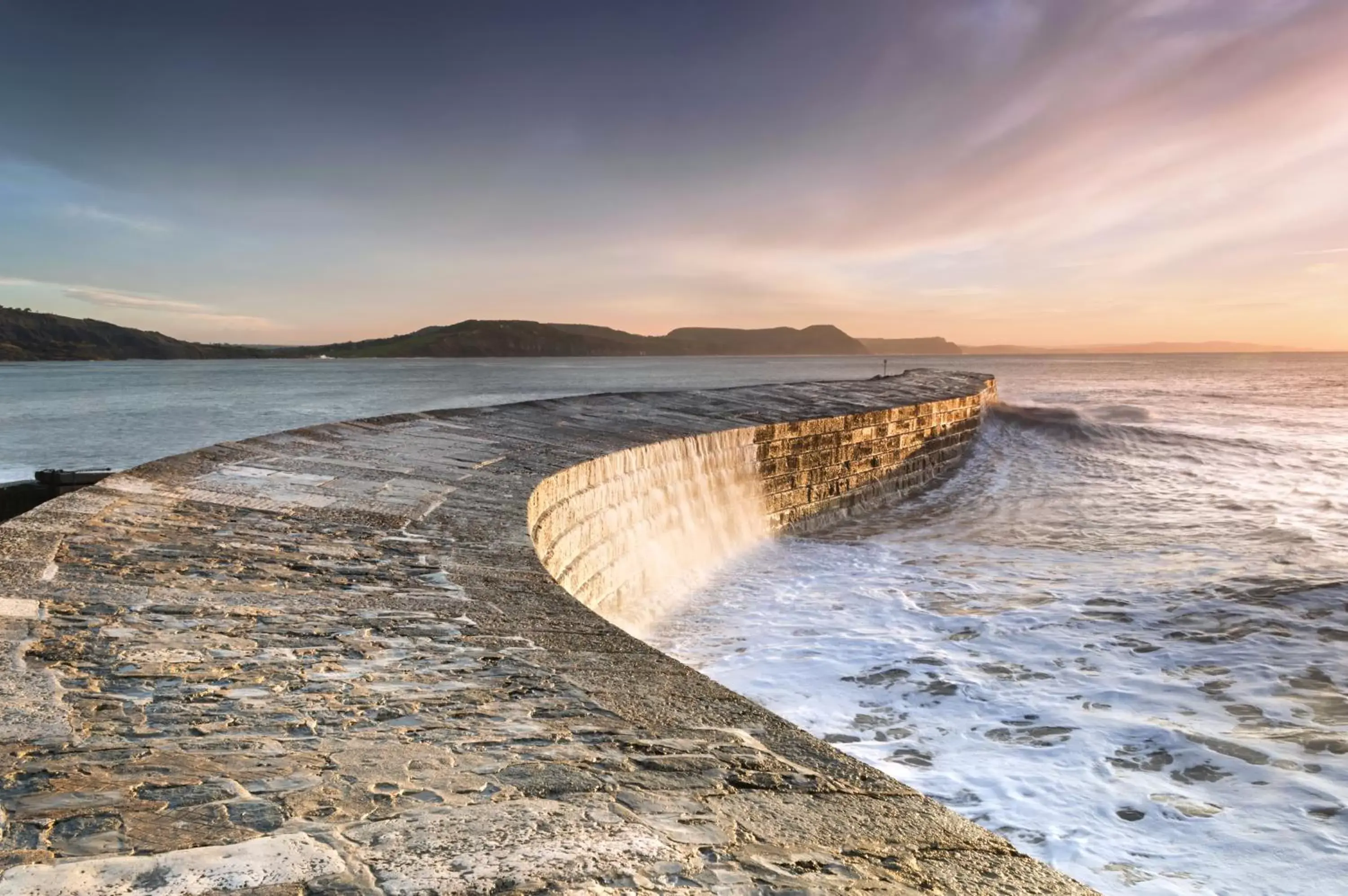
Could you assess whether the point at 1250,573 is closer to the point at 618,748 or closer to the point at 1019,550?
the point at 1019,550

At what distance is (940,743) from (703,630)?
269 cm

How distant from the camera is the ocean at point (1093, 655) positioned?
378cm

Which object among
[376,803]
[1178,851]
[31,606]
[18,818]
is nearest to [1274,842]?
[1178,851]

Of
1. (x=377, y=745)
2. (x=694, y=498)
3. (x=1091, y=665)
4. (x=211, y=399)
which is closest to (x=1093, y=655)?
(x=1091, y=665)

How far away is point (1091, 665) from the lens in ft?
A: 19.6

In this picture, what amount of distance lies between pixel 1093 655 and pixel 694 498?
184 inches

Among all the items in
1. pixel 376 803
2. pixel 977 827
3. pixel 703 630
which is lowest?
pixel 703 630

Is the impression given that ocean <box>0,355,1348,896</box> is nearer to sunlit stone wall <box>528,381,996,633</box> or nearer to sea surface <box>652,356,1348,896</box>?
sea surface <box>652,356,1348,896</box>

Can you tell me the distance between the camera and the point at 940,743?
465 centimetres

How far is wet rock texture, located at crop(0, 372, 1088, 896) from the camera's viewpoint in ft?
5.63

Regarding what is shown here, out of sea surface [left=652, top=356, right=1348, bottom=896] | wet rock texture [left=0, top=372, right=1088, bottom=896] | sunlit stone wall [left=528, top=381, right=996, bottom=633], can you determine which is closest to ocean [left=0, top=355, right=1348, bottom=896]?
sea surface [left=652, top=356, right=1348, bottom=896]

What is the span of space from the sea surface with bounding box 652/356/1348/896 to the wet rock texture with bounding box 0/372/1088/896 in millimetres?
1971

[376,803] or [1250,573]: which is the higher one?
[376,803]

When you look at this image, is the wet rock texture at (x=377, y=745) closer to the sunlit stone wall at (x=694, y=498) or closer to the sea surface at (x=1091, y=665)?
the sea surface at (x=1091, y=665)
